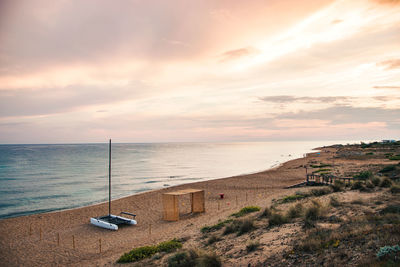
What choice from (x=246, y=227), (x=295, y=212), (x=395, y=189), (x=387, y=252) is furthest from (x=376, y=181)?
(x=387, y=252)

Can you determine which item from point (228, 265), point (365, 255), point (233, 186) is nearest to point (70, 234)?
point (228, 265)

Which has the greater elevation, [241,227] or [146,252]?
[241,227]

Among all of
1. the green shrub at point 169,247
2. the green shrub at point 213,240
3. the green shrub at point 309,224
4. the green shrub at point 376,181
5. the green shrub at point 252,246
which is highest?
the green shrub at point 376,181

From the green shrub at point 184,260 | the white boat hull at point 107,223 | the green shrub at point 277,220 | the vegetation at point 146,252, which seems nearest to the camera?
the green shrub at point 184,260

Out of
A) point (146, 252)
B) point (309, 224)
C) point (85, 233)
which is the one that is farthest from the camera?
point (85, 233)

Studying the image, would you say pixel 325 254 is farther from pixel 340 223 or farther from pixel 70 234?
pixel 70 234

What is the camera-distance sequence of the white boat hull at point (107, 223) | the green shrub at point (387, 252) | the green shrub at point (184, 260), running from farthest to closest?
the white boat hull at point (107, 223) < the green shrub at point (184, 260) < the green shrub at point (387, 252)

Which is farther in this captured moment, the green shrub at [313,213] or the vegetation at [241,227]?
the vegetation at [241,227]

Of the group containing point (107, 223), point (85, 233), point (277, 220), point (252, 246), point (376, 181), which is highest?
point (376, 181)

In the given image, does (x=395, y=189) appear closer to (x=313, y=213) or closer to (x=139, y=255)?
(x=313, y=213)

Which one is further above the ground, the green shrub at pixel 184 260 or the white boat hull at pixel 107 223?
the green shrub at pixel 184 260

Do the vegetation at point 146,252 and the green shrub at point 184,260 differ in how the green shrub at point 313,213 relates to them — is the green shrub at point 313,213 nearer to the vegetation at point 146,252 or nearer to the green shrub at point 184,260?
the green shrub at point 184,260

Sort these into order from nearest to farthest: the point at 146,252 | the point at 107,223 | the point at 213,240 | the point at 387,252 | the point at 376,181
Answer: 1. the point at 387,252
2. the point at 213,240
3. the point at 146,252
4. the point at 376,181
5. the point at 107,223

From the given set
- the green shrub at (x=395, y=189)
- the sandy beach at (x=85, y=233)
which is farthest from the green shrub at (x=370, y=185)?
the sandy beach at (x=85, y=233)
